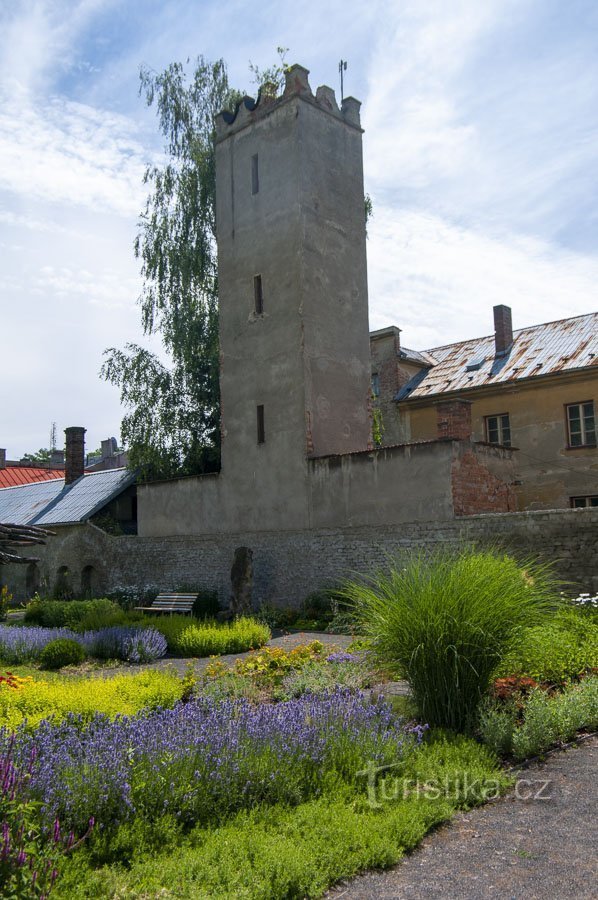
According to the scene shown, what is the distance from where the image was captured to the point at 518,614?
7.02 m

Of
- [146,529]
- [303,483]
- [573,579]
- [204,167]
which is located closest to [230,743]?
[573,579]

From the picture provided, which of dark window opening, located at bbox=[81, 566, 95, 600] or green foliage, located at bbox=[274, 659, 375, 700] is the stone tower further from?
green foliage, located at bbox=[274, 659, 375, 700]

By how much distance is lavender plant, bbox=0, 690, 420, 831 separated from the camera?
15.8 ft

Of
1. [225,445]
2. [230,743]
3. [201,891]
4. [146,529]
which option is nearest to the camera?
[201,891]

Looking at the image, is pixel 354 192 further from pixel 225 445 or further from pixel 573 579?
pixel 573 579

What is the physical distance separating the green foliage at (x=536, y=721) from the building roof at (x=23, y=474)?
32.3m

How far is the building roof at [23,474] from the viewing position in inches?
1460

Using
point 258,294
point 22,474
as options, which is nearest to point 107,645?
point 258,294

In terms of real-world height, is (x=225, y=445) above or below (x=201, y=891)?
above

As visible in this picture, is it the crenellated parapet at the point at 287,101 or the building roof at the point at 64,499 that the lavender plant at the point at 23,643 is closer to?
the building roof at the point at 64,499

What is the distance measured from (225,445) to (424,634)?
47.8 ft

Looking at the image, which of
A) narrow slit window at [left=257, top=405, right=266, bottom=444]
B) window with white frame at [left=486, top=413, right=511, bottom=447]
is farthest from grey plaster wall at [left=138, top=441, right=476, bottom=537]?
window with white frame at [left=486, top=413, right=511, bottom=447]

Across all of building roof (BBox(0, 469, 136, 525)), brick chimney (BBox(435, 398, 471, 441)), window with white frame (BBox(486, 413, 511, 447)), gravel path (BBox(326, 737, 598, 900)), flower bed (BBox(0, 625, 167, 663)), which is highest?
window with white frame (BBox(486, 413, 511, 447))

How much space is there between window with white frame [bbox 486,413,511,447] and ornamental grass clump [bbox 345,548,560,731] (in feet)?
57.0
